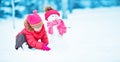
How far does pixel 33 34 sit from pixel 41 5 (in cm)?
158

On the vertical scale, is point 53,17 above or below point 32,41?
above

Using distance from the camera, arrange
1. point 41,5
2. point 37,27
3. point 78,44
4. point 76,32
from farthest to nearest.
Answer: point 41,5
point 76,32
point 78,44
point 37,27

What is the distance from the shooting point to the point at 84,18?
3.33m

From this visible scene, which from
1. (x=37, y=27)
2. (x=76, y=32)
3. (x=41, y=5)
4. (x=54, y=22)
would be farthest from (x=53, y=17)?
(x=41, y=5)

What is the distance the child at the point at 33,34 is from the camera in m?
1.96

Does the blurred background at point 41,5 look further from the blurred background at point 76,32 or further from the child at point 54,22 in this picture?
the child at point 54,22

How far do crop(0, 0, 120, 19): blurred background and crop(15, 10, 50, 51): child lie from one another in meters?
1.12

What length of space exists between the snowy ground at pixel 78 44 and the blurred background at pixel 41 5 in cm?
19

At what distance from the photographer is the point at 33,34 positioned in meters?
2.01

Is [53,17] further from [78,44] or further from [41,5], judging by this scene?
[41,5]

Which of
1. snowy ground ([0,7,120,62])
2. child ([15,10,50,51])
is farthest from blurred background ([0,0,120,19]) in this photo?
child ([15,10,50,51])

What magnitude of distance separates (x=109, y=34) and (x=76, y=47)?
0.53 metres

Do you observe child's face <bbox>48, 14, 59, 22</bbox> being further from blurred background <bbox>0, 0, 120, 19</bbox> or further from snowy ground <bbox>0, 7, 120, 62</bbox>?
blurred background <bbox>0, 0, 120, 19</bbox>

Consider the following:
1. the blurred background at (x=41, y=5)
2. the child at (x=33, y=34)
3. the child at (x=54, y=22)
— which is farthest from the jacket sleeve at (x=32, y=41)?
the blurred background at (x=41, y=5)
